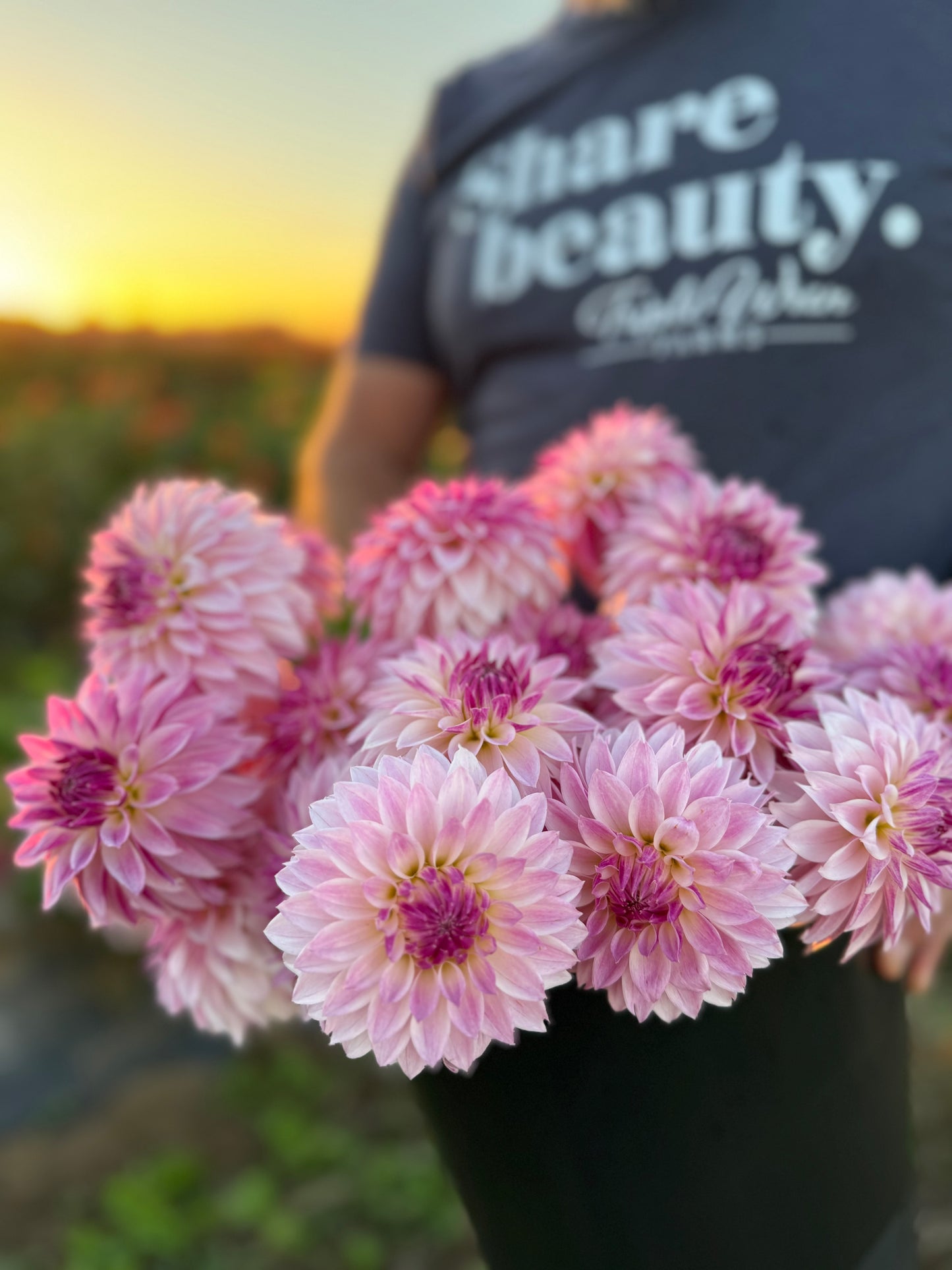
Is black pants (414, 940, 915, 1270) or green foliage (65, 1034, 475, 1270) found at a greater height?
black pants (414, 940, 915, 1270)

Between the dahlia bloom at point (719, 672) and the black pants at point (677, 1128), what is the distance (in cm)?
13

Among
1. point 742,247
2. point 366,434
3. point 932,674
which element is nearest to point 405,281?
point 366,434

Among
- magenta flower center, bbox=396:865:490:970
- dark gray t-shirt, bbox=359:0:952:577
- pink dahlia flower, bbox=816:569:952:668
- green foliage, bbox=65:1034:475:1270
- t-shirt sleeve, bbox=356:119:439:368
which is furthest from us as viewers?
green foliage, bbox=65:1034:475:1270

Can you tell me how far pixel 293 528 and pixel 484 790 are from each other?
346 millimetres

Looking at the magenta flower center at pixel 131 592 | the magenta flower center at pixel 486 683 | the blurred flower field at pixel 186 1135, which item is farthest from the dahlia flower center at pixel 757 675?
the blurred flower field at pixel 186 1135

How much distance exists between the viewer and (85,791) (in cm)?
48

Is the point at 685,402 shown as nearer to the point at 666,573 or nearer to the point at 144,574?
→ the point at 666,573

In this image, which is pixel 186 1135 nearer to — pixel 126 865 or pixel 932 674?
pixel 126 865

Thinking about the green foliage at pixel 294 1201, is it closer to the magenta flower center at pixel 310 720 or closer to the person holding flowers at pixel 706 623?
the person holding flowers at pixel 706 623

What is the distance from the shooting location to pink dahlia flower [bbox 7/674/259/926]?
485mm

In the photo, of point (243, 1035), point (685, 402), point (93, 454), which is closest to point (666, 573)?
point (243, 1035)

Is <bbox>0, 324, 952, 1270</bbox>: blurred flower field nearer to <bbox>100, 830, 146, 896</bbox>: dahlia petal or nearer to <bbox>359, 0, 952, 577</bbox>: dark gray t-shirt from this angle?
<bbox>359, 0, 952, 577</bbox>: dark gray t-shirt

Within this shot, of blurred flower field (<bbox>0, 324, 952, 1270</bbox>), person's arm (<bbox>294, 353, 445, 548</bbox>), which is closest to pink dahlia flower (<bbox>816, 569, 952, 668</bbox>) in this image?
person's arm (<bbox>294, 353, 445, 548</bbox>)

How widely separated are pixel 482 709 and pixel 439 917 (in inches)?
3.9
